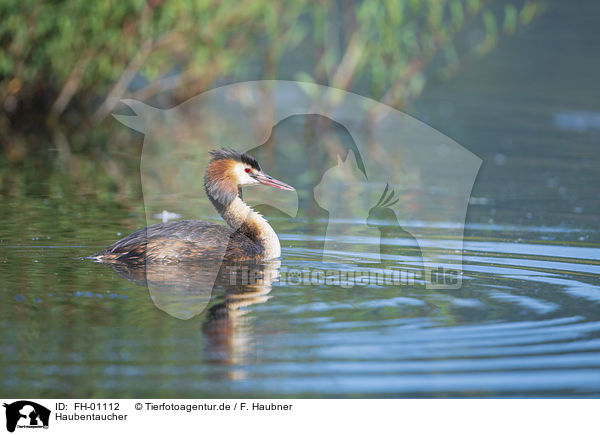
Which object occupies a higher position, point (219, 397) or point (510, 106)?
point (510, 106)

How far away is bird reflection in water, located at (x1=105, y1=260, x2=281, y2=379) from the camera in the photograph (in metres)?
5.86

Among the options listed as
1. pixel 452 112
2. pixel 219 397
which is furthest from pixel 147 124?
pixel 219 397

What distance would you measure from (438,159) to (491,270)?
733 cm

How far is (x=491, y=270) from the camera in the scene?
8039 mm

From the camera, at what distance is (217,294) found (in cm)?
700

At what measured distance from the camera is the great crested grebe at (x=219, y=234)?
26.1ft

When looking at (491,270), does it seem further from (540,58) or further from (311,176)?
(540,58)

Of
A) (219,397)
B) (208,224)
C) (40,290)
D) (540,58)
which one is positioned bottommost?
(219,397)

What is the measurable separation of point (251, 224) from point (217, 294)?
1678 mm

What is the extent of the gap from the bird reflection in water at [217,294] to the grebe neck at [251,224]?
0.56 feet

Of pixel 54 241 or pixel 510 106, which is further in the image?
pixel 510 106

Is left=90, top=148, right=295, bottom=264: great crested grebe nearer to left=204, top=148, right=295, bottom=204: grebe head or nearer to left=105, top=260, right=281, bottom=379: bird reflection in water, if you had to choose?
left=204, top=148, right=295, bottom=204: grebe head
